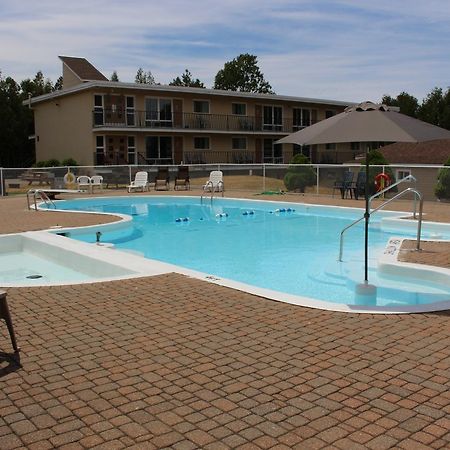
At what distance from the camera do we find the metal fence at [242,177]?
19.5 meters

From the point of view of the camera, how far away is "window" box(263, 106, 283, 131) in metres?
39.3

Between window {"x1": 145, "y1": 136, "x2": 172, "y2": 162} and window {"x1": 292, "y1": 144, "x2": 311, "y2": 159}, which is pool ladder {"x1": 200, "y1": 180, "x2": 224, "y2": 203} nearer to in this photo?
window {"x1": 145, "y1": 136, "x2": 172, "y2": 162}

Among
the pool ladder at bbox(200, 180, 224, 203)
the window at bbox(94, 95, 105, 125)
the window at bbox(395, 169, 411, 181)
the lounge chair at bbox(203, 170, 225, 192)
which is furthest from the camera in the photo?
the window at bbox(94, 95, 105, 125)

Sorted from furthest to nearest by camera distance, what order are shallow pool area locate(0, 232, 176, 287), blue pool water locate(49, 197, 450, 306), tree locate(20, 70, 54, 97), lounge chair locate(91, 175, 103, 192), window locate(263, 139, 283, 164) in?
tree locate(20, 70, 54, 97) → window locate(263, 139, 283, 164) → lounge chair locate(91, 175, 103, 192) → blue pool water locate(49, 197, 450, 306) → shallow pool area locate(0, 232, 176, 287)

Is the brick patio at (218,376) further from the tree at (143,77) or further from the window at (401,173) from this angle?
the tree at (143,77)

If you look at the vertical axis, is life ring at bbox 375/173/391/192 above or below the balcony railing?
below

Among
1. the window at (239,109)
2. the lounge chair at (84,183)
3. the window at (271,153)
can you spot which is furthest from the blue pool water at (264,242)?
the window at (271,153)

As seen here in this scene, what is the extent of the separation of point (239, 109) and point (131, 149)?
8749 millimetres

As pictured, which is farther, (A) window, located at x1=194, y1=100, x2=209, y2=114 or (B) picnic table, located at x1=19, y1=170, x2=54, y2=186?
(A) window, located at x1=194, y1=100, x2=209, y2=114

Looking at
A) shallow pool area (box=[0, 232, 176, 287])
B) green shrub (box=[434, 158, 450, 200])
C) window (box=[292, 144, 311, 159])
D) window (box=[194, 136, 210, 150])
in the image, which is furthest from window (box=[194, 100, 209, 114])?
shallow pool area (box=[0, 232, 176, 287])

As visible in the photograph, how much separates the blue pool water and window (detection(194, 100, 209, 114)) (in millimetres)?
15871

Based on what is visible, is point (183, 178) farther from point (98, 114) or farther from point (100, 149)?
point (98, 114)

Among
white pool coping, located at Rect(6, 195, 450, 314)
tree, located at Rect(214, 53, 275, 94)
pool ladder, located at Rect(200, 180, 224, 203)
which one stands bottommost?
white pool coping, located at Rect(6, 195, 450, 314)

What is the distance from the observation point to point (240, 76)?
70.5 meters
